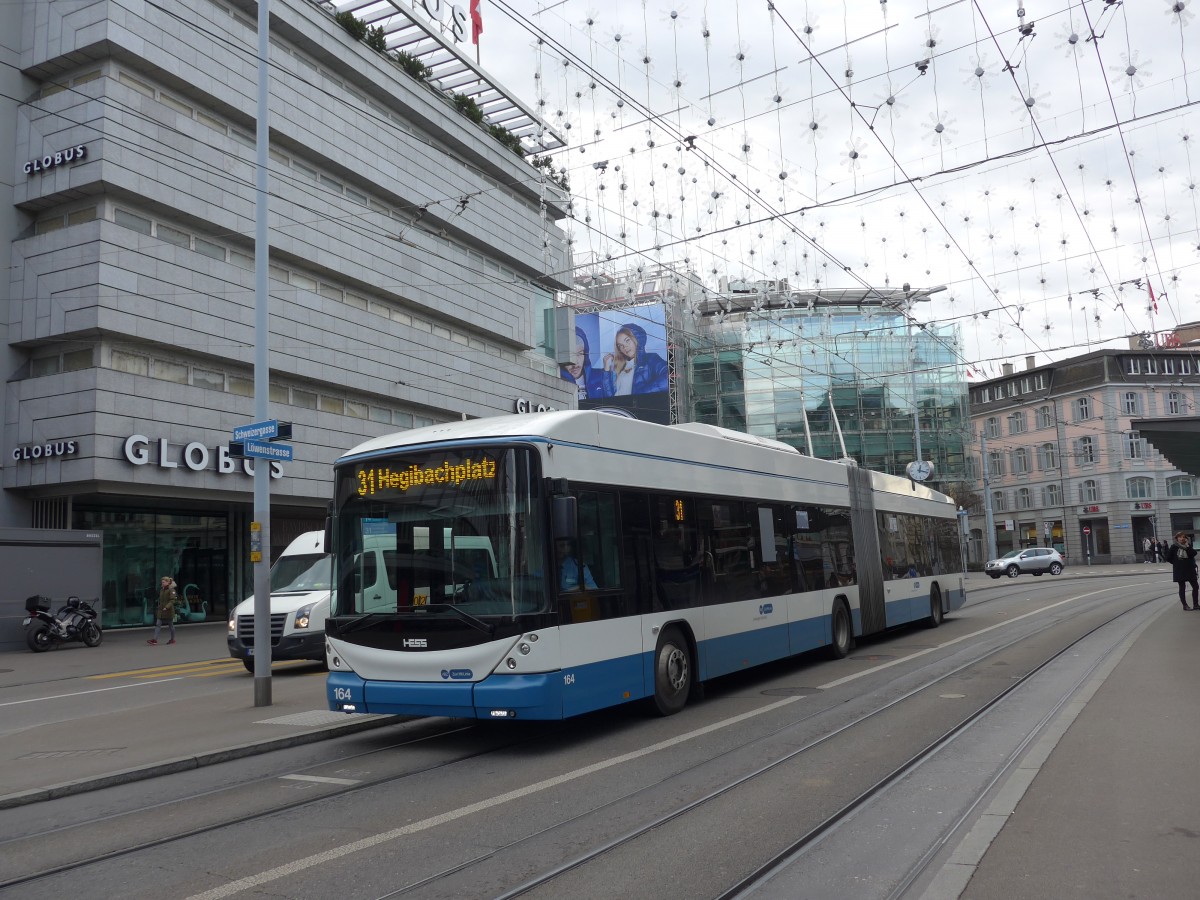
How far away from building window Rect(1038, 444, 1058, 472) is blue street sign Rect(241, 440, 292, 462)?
237 feet

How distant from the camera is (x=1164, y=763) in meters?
7.07

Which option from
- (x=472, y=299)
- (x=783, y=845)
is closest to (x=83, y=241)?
(x=472, y=299)

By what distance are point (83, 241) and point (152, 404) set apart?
14.8 ft

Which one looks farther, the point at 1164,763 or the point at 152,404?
the point at 152,404

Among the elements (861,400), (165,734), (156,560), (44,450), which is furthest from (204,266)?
(861,400)

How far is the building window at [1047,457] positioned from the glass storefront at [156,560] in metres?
61.7

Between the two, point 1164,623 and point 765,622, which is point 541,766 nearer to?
point 765,622

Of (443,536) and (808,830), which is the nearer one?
(808,830)

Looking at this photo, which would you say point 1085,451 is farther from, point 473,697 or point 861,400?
point 473,697

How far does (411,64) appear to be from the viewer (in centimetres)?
3675

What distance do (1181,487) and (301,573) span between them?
68.5 meters

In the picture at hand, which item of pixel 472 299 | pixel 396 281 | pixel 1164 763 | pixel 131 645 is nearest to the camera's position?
pixel 1164 763

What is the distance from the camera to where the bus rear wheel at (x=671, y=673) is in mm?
9672

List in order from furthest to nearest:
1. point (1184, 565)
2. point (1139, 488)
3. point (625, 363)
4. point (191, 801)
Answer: point (1139, 488), point (625, 363), point (1184, 565), point (191, 801)
